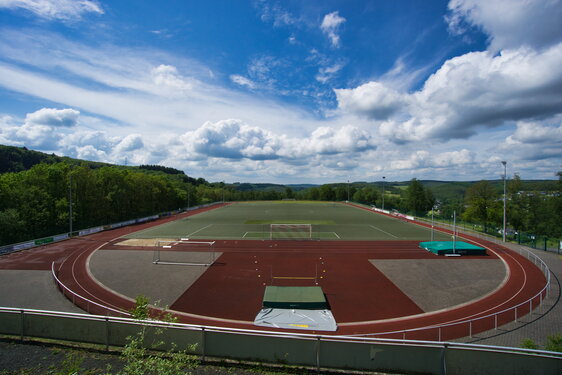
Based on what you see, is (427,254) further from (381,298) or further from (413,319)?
(413,319)

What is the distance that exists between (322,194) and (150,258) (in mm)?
139233

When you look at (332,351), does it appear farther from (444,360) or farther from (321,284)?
(321,284)

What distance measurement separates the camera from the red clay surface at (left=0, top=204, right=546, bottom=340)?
16078 mm

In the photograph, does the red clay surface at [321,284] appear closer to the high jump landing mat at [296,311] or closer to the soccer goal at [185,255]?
the high jump landing mat at [296,311]

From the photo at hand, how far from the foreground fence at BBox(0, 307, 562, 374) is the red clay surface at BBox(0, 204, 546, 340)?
6.67m

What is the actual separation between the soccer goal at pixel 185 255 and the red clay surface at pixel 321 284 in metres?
1.80

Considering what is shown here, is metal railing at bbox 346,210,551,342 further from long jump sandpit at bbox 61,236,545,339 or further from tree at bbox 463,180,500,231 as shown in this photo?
tree at bbox 463,180,500,231

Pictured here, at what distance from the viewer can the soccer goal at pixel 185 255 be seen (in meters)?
28.4

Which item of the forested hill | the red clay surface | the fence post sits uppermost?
the forested hill

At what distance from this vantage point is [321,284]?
22062 millimetres

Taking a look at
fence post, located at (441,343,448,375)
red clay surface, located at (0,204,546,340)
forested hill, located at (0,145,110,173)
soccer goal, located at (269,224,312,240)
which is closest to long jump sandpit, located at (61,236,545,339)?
red clay surface, located at (0,204,546,340)

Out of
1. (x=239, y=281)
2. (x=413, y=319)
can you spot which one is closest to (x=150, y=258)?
(x=239, y=281)

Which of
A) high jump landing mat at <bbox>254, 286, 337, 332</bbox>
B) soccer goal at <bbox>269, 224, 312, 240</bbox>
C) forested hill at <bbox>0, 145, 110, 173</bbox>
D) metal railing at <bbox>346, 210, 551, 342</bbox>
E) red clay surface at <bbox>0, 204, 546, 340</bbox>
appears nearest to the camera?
metal railing at <bbox>346, 210, 551, 342</bbox>

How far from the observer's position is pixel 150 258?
30.2 meters
